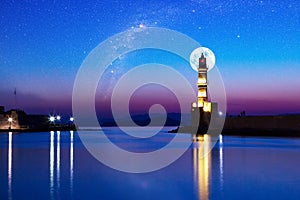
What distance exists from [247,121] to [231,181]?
147 feet

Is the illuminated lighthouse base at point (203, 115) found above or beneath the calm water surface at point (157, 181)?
above

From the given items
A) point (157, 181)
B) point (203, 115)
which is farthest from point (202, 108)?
Result: point (157, 181)

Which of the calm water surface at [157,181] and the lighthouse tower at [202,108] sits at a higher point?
the lighthouse tower at [202,108]

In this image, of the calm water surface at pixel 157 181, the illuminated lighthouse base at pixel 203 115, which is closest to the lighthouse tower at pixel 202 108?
the illuminated lighthouse base at pixel 203 115

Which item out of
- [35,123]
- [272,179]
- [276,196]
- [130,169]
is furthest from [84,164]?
[35,123]

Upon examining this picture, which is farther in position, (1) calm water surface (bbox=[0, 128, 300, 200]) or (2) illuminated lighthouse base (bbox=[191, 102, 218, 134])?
(2) illuminated lighthouse base (bbox=[191, 102, 218, 134])

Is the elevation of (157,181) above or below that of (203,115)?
below

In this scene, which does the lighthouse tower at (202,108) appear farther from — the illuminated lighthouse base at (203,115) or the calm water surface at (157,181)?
the calm water surface at (157,181)

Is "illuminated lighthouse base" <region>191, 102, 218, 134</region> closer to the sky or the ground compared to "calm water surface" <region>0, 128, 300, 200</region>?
closer to the sky

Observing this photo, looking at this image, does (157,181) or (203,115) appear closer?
(157,181)

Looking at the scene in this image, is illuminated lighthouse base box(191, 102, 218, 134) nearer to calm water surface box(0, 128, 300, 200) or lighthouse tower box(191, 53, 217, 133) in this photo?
lighthouse tower box(191, 53, 217, 133)

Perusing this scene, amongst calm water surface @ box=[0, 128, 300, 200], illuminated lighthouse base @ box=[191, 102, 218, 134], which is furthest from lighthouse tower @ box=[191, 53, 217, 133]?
calm water surface @ box=[0, 128, 300, 200]

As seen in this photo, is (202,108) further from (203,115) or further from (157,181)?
(157,181)

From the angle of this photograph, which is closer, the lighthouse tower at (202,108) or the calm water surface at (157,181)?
the calm water surface at (157,181)
